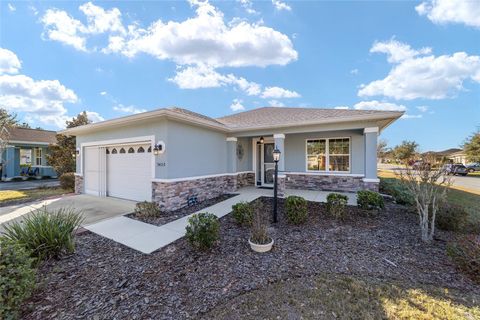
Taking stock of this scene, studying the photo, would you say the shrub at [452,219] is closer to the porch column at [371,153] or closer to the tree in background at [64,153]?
the porch column at [371,153]

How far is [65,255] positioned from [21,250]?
1.49 meters

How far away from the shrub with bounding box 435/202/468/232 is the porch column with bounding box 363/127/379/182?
227 cm

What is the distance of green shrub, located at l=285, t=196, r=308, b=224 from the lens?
Result: 559 cm

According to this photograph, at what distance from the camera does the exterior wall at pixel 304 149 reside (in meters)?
9.39

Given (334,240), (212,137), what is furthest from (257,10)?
(334,240)

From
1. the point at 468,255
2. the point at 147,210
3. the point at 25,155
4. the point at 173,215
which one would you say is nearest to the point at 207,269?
the point at 173,215

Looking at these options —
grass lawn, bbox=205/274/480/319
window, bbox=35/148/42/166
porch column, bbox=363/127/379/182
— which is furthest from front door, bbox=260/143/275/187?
window, bbox=35/148/42/166

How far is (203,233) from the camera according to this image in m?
4.08

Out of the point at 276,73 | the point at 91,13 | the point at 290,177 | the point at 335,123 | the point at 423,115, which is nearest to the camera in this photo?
the point at 91,13

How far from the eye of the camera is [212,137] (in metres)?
8.98

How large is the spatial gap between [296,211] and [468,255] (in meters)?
3.18

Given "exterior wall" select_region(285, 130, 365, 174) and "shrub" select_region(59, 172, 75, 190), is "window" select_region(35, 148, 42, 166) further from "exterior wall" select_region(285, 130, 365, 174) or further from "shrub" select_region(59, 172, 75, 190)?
"exterior wall" select_region(285, 130, 365, 174)

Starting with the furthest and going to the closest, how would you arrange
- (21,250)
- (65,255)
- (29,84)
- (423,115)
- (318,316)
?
(423,115), (29,84), (65,255), (21,250), (318,316)

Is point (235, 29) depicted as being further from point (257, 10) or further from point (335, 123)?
point (335, 123)
